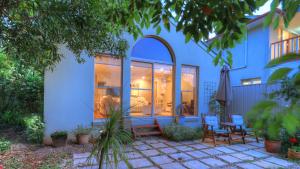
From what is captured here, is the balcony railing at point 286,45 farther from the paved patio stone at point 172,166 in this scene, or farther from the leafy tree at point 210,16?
the leafy tree at point 210,16

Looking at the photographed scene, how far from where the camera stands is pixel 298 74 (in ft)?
2.15

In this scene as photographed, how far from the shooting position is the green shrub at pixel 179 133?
657cm

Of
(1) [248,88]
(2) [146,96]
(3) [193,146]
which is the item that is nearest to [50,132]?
(2) [146,96]

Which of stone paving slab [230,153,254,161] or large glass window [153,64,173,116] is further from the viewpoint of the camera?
large glass window [153,64,173,116]

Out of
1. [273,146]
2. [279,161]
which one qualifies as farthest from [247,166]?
[273,146]

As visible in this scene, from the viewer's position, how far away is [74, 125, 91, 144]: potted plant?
580 cm

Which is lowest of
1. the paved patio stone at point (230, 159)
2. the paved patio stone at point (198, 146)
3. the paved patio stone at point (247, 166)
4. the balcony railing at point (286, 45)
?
the paved patio stone at point (198, 146)

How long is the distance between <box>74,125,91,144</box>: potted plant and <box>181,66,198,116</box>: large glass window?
3.88 m

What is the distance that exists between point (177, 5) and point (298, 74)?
1.24 metres

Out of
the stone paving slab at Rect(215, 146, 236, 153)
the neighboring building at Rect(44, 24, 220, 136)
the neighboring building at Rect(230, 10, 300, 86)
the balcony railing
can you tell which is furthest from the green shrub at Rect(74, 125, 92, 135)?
the balcony railing

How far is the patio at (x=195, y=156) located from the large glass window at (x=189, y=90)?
6.90ft

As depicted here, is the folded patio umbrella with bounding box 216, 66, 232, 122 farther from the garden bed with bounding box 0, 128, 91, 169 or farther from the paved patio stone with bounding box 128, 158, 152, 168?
the garden bed with bounding box 0, 128, 91, 169

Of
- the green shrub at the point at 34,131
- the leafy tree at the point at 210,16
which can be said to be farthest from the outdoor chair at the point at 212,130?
the leafy tree at the point at 210,16

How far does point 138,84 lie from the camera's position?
294 inches
